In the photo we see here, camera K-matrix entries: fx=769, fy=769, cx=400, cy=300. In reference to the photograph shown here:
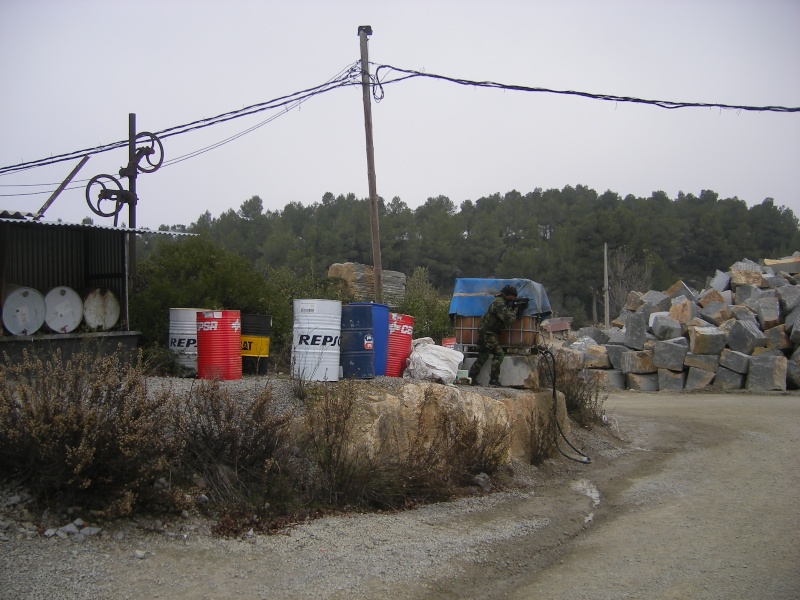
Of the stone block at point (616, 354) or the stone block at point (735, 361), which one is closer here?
the stone block at point (735, 361)

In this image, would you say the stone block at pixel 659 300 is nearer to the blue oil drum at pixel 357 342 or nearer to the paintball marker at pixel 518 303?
the paintball marker at pixel 518 303

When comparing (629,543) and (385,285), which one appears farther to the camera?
(385,285)

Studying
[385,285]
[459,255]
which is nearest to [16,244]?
[385,285]

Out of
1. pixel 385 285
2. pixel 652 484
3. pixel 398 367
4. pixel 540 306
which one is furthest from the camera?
pixel 385 285

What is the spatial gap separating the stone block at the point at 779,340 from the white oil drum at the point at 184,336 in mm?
18151

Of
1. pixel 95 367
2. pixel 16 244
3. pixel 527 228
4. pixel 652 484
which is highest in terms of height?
pixel 527 228

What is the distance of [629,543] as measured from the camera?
7.21 metres

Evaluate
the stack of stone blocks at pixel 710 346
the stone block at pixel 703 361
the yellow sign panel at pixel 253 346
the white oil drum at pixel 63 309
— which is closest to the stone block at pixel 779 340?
the stack of stone blocks at pixel 710 346

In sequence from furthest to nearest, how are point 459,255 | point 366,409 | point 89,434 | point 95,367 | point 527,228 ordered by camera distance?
point 527,228 < point 459,255 < point 366,409 < point 95,367 < point 89,434

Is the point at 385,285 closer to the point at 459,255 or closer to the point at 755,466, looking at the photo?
the point at 755,466

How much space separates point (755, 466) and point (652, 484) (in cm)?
208

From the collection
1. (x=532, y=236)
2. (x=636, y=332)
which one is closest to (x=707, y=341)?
(x=636, y=332)

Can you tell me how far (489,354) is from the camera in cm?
1173

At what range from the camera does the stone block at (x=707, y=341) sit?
874 inches
